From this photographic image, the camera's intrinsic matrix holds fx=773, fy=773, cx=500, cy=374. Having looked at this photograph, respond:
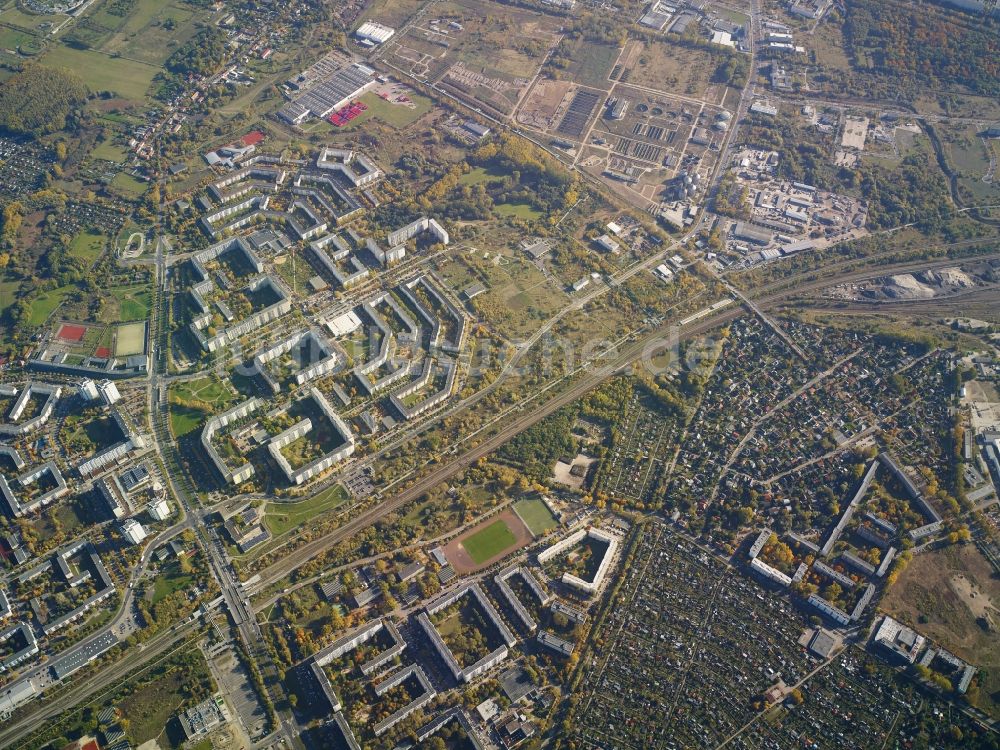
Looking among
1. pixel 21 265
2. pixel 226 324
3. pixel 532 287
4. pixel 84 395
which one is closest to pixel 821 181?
pixel 532 287

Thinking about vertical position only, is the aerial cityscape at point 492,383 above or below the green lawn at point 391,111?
below

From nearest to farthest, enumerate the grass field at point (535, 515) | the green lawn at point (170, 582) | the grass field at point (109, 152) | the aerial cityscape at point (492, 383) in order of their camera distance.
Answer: the aerial cityscape at point (492, 383) < the green lawn at point (170, 582) < the grass field at point (535, 515) < the grass field at point (109, 152)

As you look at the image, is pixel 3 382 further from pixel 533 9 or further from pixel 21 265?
pixel 533 9

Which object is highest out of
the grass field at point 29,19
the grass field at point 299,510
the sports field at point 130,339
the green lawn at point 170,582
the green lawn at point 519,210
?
the grass field at point 29,19

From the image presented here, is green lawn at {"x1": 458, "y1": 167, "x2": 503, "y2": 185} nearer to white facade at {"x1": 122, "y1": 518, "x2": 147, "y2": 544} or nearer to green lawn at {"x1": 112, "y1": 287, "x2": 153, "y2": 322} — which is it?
green lawn at {"x1": 112, "y1": 287, "x2": 153, "y2": 322}

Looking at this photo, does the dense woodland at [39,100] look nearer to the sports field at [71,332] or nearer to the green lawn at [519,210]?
the sports field at [71,332]

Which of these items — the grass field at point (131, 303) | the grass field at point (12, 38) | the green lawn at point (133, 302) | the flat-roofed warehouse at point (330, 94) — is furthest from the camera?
the grass field at point (12, 38)

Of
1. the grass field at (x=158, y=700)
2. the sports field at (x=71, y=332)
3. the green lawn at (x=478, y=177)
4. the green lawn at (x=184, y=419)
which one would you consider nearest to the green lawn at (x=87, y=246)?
the sports field at (x=71, y=332)

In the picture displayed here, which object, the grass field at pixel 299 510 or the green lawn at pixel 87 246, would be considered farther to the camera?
the green lawn at pixel 87 246
